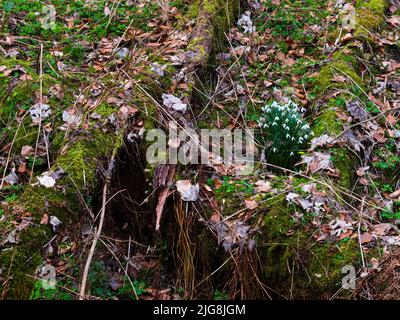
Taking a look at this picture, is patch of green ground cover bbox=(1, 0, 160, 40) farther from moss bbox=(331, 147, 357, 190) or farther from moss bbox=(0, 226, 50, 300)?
moss bbox=(0, 226, 50, 300)

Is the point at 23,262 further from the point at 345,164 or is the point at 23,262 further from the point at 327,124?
the point at 327,124

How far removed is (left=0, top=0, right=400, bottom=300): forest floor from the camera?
149 inches

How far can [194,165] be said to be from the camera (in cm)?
430

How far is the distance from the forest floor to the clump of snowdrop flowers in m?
0.02

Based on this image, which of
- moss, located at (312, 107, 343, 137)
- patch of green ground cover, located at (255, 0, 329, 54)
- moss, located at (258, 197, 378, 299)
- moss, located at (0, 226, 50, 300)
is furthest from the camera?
patch of green ground cover, located at (255, 0, 329, 54)

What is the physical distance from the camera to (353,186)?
4.62m

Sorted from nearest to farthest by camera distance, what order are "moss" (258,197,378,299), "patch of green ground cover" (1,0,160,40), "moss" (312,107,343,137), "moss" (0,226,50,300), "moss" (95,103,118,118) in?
"moss" (0,226,50,300), "moss" (258,197,378,299), "moss" (95,103,118,118), "moss" (312,107,343,137), "patch of green ground cover" (1,0,160,40)

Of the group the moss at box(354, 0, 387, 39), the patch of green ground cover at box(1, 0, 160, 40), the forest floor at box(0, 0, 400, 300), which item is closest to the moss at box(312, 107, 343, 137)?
the forest floor at box(0, 0, 400, 300)

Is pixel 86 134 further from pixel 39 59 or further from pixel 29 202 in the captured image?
pixel 39 59

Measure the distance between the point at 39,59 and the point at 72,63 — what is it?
347 millimetres

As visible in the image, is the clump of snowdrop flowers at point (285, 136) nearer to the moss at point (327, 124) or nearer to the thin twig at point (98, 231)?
the moss at point (327, 124)

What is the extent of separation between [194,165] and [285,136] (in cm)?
90

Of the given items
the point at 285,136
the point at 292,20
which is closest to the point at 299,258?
the point at 285,136
